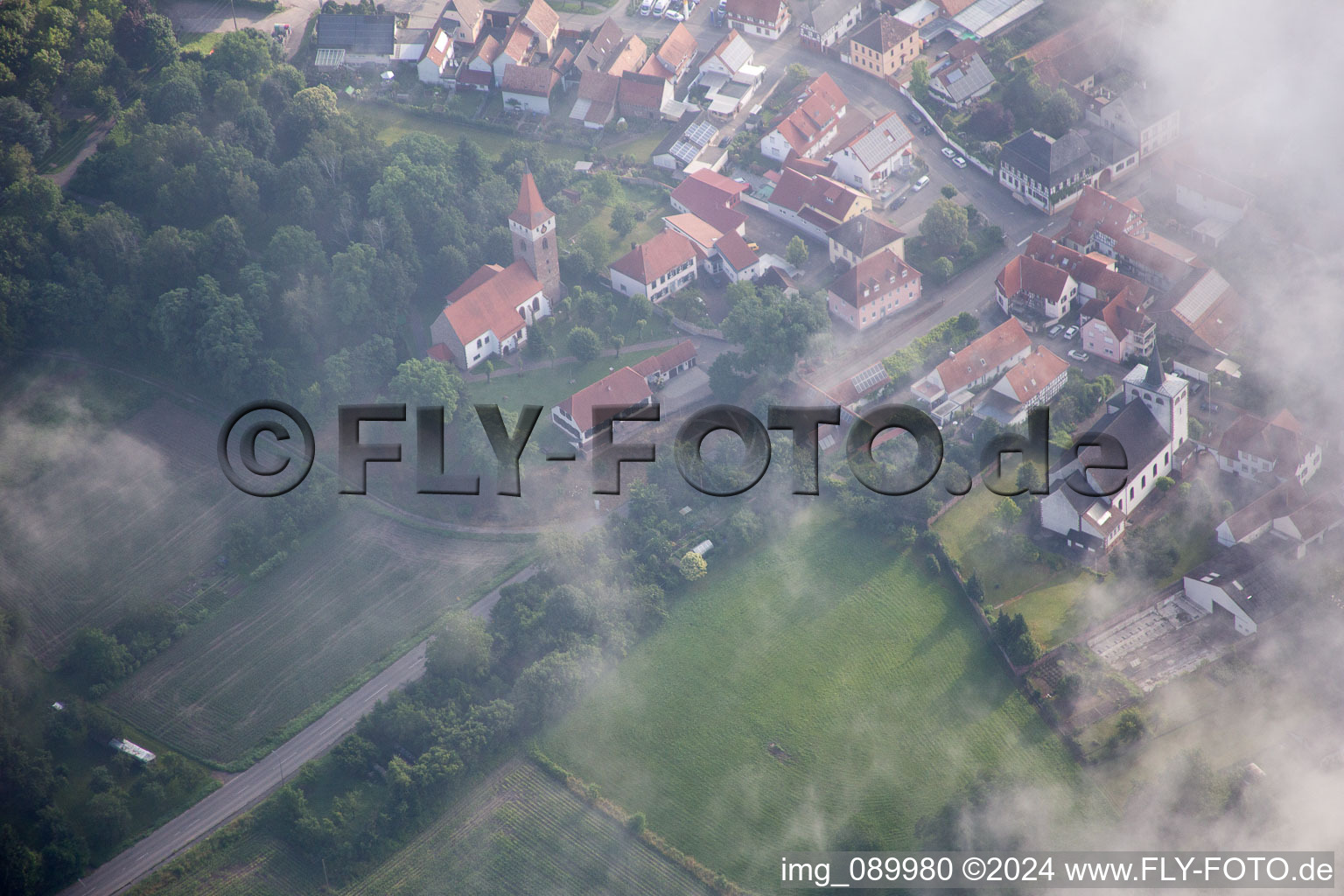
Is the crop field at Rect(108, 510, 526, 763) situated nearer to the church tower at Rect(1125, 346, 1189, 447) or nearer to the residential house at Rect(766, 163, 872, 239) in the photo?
the residential house at Rect(766, 163, 872, 239)

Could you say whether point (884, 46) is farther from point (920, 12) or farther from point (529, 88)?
point (529, 88)

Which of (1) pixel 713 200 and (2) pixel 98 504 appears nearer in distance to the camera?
(2) pixel 98 504

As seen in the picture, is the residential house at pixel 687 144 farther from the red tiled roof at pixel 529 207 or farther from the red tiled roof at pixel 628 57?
the red tiled roof at pixel 529 207

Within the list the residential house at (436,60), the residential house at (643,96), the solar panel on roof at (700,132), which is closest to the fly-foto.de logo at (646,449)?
the solar panel on roof at (700,132)

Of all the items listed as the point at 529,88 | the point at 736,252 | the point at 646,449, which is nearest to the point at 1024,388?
the point at 736,252

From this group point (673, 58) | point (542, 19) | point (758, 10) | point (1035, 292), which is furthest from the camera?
point (542, 19)

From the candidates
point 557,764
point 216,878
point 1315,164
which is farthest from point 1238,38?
point 216,878
